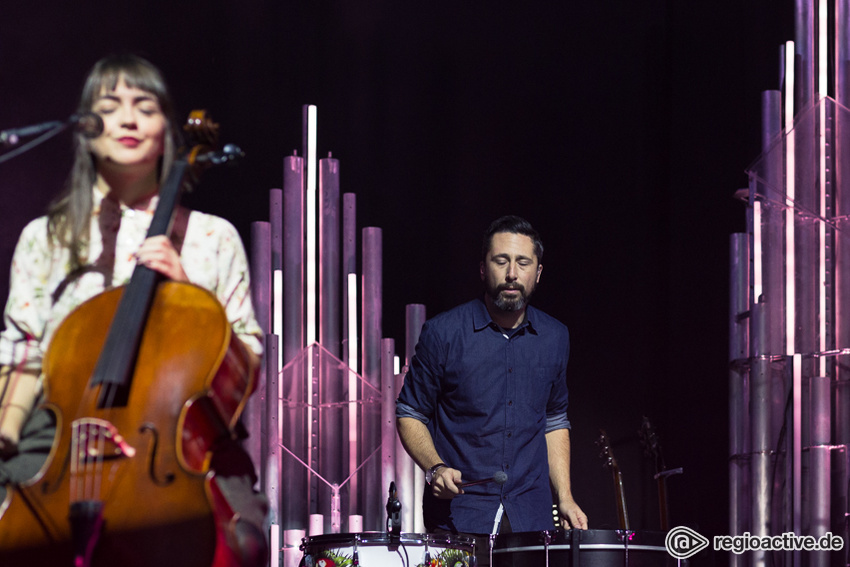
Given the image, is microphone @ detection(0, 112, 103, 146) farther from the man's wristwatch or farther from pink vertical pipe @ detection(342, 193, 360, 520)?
pink vertical pipe @ detection(342, 193, 360, 520)

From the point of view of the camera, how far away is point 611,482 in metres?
5.68

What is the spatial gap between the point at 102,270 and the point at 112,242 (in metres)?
0.05

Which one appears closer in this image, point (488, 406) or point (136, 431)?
point (136, 431)

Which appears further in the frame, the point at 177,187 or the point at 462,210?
the point at 462,210

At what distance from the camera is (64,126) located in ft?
5.65

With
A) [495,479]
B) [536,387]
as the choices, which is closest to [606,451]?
[536,387]

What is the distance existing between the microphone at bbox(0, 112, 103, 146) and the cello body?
0.26m

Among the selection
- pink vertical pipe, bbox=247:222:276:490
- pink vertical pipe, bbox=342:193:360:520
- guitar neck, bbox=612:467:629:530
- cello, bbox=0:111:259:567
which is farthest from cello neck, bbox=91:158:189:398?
pink vertical pipe, bbox=342:193:360:520

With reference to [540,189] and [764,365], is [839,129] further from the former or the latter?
[540,189]

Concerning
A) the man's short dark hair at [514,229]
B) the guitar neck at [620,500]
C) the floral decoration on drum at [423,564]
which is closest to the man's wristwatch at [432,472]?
the floral decoration on drum at [423,564]

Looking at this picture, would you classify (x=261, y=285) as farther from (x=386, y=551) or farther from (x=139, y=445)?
(x=139, y=445)

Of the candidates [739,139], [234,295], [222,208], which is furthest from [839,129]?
[234,295]

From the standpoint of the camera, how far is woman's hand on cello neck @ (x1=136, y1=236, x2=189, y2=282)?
170 cm

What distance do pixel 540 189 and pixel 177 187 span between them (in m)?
4.21
